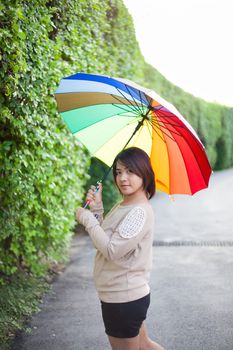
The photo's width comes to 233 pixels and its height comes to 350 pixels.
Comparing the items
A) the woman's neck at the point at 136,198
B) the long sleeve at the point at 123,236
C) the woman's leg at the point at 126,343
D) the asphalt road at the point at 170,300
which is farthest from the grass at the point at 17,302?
the woman's neck at the point at 136,198

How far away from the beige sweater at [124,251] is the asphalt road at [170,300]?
147cm

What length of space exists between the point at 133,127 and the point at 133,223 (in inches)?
39.6

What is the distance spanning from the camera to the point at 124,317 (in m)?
2.71

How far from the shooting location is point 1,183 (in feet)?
14.4

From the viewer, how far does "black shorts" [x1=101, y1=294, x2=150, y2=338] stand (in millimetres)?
2709

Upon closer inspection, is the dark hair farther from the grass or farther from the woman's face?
the grass

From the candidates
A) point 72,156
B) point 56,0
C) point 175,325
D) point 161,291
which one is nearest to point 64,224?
point 72,156

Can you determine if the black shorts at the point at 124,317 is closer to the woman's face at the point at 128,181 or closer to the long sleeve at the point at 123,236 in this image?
the long sleeve at the point at 123,236

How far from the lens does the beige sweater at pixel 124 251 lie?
2.65 meters

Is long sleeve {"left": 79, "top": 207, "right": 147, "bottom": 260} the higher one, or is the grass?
long sleeve {"left": 79, "top": 207, "right": 147, "bottom": 260}

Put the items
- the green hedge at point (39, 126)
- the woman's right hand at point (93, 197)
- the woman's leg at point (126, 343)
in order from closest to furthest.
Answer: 1. the woman's leg at point (126, 343)
2. the woman's right hand at point (93, 197)
3. the green hedge at point (39, 126)

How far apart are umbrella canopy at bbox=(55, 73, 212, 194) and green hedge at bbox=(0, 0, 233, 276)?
69 centimetres

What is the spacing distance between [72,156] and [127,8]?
356 centimetres

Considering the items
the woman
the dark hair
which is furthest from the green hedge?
the woman
